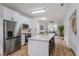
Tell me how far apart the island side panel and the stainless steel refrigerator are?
969mm

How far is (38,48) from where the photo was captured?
3.01 meters

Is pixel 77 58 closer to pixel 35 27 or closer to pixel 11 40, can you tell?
pixel 11 40

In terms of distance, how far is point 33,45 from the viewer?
310 cm

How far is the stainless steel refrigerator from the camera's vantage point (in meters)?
3.34

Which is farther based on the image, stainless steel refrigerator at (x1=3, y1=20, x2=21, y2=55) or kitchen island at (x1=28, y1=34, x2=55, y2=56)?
stainless steel refrigerator at (x1=3, y1=20, x2=21, y2=55)

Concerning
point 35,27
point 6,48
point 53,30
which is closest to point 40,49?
point 6,48

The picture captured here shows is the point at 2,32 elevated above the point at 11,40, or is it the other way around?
the point at 2,32

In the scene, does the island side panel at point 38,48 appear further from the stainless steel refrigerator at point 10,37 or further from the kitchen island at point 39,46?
the stainless steel refrigerator at point 10,37

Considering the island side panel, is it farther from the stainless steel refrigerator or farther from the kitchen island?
the stainless steel refrigerator

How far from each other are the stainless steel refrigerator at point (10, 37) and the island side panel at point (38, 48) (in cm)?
97

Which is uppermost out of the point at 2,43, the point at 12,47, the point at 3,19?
the point at 3,19

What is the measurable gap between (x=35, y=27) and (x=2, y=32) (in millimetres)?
4379

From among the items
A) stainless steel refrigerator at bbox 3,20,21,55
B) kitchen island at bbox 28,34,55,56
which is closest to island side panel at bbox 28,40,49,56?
kitchen island at bbox 28,34,55,56

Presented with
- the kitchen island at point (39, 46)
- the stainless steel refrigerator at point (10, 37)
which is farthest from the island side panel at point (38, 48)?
the stainless steel refrigerator at point (10, 37)
